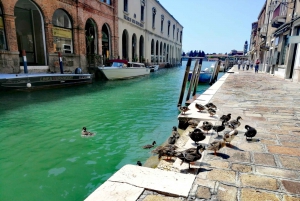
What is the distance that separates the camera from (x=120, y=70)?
18.8 metres

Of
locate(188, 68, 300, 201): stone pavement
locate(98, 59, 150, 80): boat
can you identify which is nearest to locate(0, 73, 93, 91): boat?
locate(98, 59, 150, 80): boat

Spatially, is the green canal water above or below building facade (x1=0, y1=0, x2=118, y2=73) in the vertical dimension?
below

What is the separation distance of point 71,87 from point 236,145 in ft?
42.2

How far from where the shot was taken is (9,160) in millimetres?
4371

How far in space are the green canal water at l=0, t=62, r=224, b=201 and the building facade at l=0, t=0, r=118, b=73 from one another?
525cm

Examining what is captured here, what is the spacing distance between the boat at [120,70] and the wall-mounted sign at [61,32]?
368 centimetres

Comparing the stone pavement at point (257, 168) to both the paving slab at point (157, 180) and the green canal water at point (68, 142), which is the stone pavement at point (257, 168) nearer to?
the paving slab at point (157, 180)

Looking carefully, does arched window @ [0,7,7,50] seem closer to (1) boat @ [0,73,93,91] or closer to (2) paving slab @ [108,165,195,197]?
(1) boat @ [0,73,93,91]

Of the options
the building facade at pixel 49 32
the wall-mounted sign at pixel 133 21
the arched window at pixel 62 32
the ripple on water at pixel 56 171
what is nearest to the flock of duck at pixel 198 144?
the ripple on water at pixel 56 171

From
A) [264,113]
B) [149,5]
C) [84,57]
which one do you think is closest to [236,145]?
[264,113]

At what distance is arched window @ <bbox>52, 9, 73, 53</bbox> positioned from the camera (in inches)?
619

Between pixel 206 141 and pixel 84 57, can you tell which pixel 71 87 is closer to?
pixel 84 57

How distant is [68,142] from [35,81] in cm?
852

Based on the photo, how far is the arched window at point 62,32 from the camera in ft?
51.6
